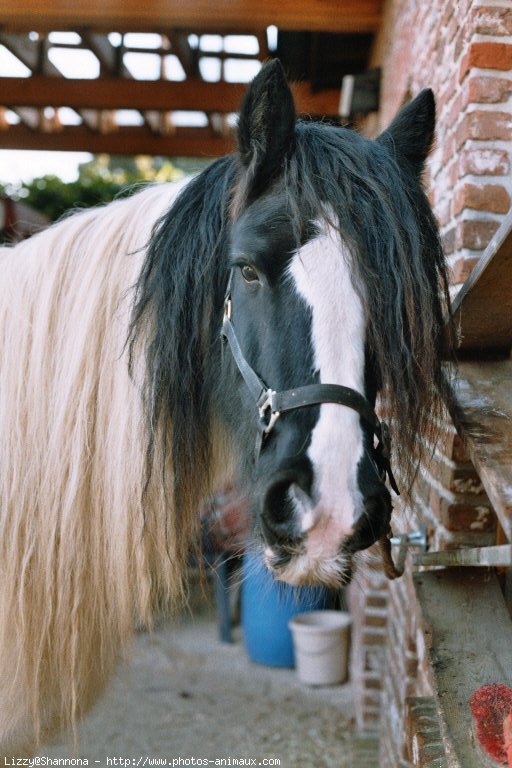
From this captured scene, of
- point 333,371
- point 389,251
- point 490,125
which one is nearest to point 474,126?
point 490,125

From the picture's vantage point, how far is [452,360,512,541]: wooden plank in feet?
3.85

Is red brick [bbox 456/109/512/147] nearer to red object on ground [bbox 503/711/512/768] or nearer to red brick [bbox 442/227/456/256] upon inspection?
red brick [bbox 442/227/456/256]

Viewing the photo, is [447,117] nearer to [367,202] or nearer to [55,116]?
[367,202]

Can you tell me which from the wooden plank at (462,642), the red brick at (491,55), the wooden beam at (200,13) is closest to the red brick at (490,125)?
the red brick at (491,55)

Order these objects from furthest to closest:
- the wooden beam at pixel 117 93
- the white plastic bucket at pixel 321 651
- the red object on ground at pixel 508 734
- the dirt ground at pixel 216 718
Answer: the wooden beam at pixel 117 93 → the white plastic bucket at pixel 321 651 → the dirt ground at pixel 216 718 → the red object on ground at pixel 508 734

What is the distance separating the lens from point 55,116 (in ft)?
21.8

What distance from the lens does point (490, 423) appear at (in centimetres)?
145

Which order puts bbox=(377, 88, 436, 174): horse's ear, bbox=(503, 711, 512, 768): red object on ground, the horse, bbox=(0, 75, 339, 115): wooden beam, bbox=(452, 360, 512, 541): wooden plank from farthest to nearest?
bbox=(0, 75, 339, 115): wooden beam
bbox=(377, 88, 436, 174): horse's ear
the horse
bbox=(452, 360, 512, 541): wooden plank
bbox=(503, 711, 512, 768): red object on ground

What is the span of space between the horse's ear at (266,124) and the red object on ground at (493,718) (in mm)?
1112

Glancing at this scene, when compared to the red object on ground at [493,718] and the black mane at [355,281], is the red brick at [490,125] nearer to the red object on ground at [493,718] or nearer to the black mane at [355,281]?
the black mane at [355,281]

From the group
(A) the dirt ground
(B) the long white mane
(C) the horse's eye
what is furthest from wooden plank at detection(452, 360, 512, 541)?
(A) the dirt ground

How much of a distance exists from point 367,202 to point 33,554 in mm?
1178

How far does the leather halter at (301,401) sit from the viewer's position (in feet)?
4.16

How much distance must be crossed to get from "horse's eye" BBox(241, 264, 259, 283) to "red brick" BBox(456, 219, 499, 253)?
2.34ft
